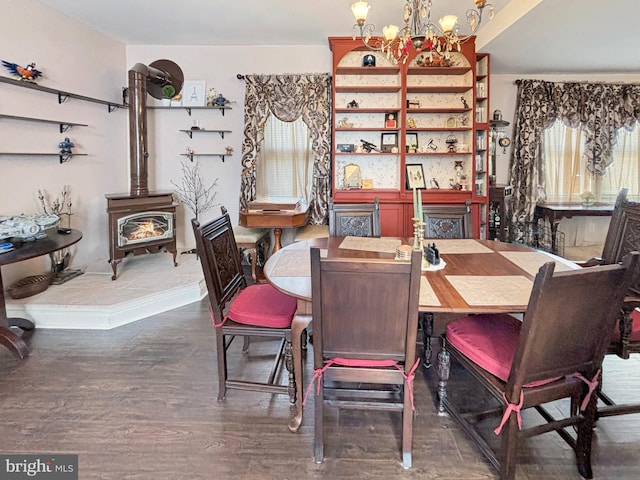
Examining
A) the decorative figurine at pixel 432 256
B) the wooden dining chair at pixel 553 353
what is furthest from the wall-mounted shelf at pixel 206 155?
the wooden dining chair at pixel 553 353

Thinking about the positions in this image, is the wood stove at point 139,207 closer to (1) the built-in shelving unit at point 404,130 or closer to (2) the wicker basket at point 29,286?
(2) the wicker basket at point 29,286

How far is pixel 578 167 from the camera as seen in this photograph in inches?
218

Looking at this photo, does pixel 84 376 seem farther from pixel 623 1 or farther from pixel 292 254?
pixel 623 1

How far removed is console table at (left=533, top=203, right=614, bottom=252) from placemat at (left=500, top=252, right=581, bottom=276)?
2.94m

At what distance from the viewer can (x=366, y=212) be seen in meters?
3.20

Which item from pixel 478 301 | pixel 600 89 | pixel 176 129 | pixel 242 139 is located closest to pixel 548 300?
pixel 478 301

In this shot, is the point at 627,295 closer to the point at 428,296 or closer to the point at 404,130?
the point at 428,296

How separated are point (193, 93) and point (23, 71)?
1.81 meters

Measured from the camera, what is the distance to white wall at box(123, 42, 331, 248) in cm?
486

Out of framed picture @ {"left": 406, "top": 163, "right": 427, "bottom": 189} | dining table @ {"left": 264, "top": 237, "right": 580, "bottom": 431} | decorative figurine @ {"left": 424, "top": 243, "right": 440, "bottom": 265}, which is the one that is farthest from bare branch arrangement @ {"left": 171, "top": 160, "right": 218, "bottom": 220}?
decorative figurine @ {"left": 424, "top": 243, "right": 440, "bottom": 265}

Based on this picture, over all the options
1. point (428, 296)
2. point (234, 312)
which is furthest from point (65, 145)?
point (428, 296)

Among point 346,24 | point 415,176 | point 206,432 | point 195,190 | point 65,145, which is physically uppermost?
point 346,24

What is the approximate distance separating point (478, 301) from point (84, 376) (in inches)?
89.8

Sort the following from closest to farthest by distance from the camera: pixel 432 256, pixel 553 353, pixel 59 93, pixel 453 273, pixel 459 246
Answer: pixel 553 353
pixel 453 273
pixel 432 256
pixel 459 246
pixel 59 93
